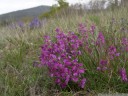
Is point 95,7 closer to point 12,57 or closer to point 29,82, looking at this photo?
point 12,57

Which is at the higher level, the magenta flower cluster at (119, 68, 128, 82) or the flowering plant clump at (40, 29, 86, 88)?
the flowering plant clump at (40, 29, 86, 88)

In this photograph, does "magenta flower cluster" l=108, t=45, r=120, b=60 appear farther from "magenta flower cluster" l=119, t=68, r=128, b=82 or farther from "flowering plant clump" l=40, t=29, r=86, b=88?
"flowering plant clump" l=40, t=29, r=86, b=88

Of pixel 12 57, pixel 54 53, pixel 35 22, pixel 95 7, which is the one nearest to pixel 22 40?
pixel 12 57

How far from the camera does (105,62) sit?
1938 millimetres

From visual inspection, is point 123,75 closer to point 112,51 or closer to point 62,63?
point 112,51

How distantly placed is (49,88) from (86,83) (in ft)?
1.25

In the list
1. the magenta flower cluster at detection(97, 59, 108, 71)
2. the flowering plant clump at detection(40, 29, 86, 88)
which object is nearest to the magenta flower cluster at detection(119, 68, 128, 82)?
the magenta flower cluster at detection(97, 59, 108, 71)

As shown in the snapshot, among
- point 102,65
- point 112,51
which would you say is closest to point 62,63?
point 102,65

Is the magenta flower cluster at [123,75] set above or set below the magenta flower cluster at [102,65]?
below

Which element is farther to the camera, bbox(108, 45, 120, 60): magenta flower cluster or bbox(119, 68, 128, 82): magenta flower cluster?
bbox(108, 45, 120, 60): magenta flower cluster

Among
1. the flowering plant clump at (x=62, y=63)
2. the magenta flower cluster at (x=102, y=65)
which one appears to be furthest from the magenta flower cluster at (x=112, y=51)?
the flowering plant clump at (x=62, y=63)

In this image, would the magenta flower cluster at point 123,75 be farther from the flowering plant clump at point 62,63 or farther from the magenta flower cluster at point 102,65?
the flowering plant clump at point 62,63

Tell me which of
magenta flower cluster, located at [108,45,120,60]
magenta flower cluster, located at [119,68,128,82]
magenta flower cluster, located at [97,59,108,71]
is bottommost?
magenta flower cluster, located at [119,68,128,82]

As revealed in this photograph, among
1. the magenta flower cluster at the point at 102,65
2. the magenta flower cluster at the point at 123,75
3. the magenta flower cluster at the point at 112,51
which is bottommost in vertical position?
the magenta flower cluster at the point at 123,75
